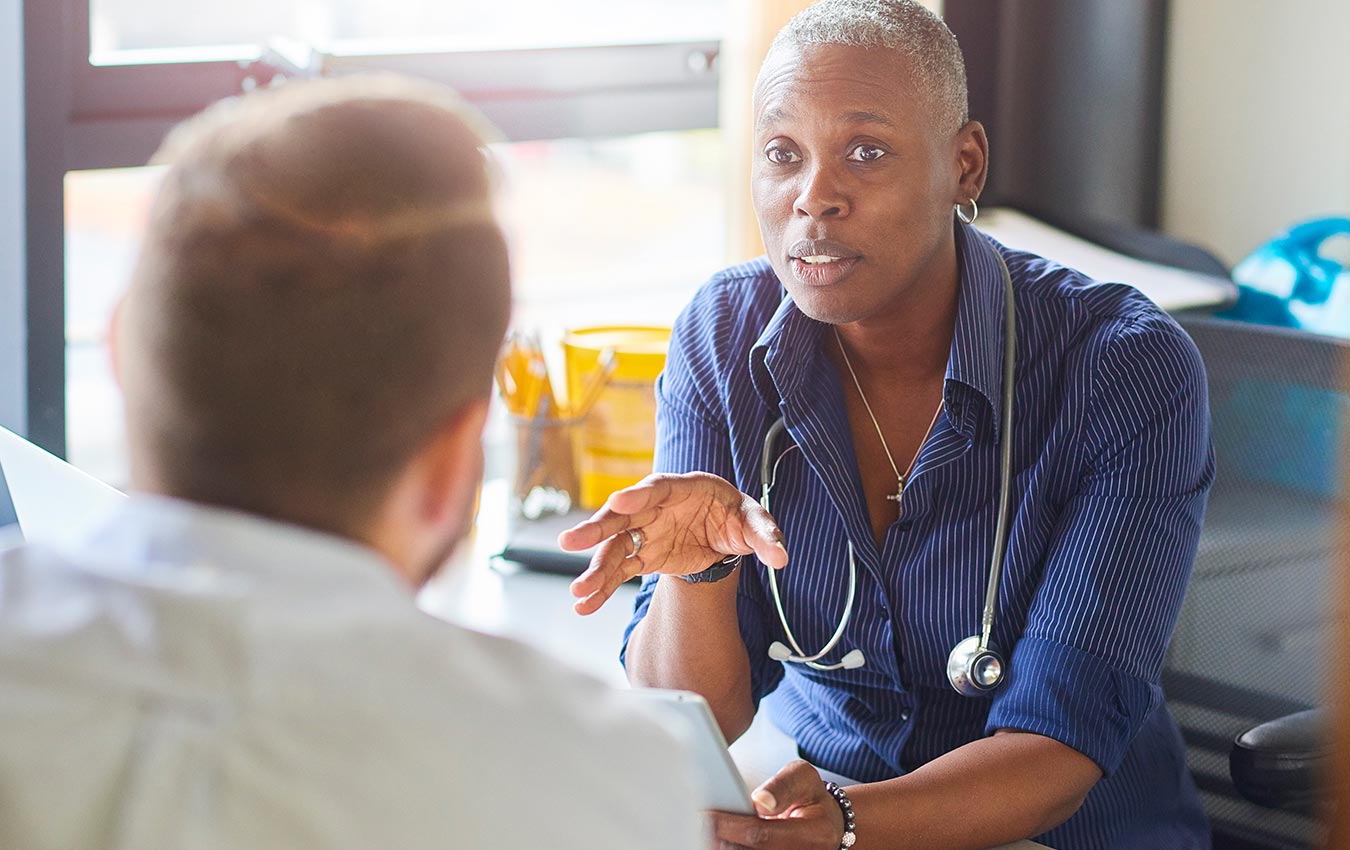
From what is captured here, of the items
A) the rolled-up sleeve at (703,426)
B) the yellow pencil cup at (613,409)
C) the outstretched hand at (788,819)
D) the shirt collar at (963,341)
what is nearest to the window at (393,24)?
the yellow pencil cup at (613,409)

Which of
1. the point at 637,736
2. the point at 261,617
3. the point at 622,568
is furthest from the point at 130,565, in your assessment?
the point at 622,568

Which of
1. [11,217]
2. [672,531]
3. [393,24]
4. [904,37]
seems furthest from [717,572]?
[393,24]

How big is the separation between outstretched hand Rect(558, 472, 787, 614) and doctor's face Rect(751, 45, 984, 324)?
0.21 m

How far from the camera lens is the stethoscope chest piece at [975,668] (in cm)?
129

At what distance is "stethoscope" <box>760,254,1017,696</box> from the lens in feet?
4.26

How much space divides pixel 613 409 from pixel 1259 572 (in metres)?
0.86

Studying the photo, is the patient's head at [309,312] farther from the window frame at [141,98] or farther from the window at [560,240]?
the window frame at [141,98]

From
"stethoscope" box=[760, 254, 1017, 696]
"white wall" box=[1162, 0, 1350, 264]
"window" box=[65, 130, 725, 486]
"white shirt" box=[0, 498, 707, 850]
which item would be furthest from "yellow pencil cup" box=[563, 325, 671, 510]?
"white wall" box=[1162, 0, 1350, 264]

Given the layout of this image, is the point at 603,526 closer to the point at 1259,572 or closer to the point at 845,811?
the point at 845,811

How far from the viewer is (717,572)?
54.0 inches

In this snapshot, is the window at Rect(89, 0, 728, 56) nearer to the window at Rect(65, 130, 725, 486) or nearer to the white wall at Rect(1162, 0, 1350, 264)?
the window at Rect(65, 130, 725, 486)

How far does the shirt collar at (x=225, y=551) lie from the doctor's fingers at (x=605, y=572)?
633 mm

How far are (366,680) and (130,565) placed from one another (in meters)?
0.12

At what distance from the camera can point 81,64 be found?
2.02 meters
